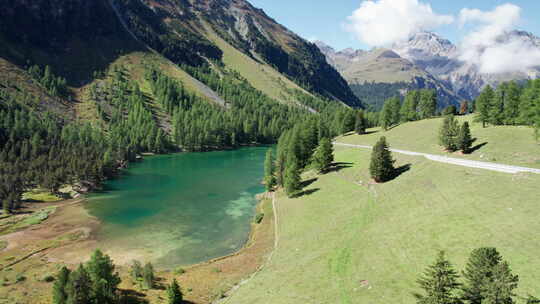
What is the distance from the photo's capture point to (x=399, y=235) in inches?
1761

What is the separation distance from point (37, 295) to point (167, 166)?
106m

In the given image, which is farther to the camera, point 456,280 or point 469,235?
point 469,235

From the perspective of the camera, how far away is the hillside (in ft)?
114

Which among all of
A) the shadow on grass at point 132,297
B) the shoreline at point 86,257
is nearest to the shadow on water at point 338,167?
the shoreline at point 86,257

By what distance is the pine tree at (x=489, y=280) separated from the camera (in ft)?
75.2

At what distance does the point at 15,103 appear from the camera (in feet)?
550

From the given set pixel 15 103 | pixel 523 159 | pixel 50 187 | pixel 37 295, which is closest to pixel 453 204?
pixel 523 159

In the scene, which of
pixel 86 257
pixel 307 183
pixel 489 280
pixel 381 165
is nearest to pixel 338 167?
pixel 307 183

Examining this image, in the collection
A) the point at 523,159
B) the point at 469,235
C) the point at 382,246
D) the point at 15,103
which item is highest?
the point at 15,103

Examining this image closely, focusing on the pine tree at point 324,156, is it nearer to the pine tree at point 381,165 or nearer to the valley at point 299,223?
the valley at point 299,223

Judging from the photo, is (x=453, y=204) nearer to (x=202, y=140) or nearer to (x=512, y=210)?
(x=512, y=210)

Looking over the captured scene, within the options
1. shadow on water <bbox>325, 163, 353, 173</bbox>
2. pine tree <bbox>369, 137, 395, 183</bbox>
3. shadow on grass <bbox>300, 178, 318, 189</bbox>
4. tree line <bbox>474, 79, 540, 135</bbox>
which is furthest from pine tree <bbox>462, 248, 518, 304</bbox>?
tree line <bbox>474, 79, 540, 135</bbox>

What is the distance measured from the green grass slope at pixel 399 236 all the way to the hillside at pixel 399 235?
11 centimetres

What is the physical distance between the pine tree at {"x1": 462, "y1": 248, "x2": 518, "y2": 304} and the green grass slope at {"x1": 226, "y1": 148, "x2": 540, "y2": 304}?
4637 millimetres
